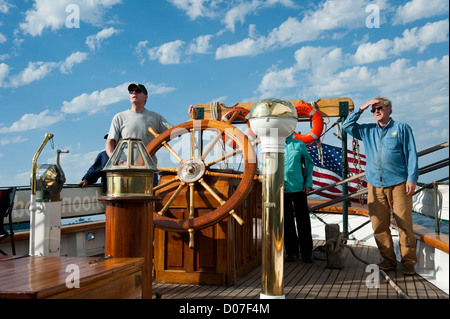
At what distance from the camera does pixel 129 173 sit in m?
1.75

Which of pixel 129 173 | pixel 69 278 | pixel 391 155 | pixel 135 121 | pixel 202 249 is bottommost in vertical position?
pixel 202 249

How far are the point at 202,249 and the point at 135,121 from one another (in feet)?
3.65

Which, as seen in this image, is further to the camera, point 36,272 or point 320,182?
point 320,182

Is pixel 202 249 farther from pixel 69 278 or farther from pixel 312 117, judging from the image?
pixel 312 117

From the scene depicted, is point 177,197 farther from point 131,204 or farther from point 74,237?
point 74,237

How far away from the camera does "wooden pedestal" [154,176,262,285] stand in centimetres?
251

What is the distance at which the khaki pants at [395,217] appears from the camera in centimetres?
272

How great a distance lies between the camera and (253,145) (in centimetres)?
268

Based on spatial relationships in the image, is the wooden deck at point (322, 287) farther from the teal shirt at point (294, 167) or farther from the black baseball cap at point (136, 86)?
the black baseball cap at point (136, 86)

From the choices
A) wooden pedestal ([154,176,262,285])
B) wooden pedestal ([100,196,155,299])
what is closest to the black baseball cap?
wooden pedestal ([154,176,262,285])

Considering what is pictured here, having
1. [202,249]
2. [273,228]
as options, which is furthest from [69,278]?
[202,249]
